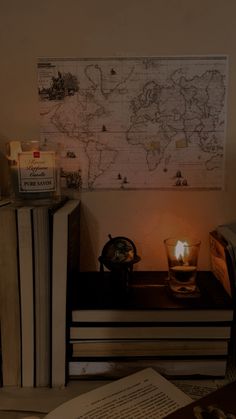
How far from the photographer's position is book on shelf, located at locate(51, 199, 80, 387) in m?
0.61

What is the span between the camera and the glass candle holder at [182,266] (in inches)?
27.6

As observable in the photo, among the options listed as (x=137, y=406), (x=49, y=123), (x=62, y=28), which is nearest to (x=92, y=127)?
(x=49, y=123)

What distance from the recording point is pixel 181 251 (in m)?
0.74

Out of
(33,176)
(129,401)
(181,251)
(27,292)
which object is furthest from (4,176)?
(129,401)

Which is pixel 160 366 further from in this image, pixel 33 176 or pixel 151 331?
pixel 33 176

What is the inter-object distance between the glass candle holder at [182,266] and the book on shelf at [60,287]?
206 millimetres

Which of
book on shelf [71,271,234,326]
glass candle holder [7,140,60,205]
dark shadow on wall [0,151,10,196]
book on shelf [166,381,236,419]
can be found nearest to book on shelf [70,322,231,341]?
book on shelf [71,271,234,326]

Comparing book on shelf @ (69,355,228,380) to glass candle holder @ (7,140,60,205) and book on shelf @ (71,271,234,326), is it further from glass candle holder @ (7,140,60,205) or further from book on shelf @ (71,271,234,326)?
glass candle holder @ (7,140,60,205)

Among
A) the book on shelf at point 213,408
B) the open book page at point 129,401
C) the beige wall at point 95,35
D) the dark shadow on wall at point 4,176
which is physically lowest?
the open book page at point 129,401

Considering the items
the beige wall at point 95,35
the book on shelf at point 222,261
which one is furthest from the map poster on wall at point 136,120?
the book on shelf at point 222,261

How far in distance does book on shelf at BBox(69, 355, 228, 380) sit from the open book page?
3cm

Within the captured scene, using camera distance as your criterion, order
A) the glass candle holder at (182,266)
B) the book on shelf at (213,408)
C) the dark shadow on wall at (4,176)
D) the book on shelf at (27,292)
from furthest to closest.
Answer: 1. the dark shadow on wall at (4,176)
2. the glass candle holder at (182,266)
3. the book on shelf at (27,292)
4. the book on shelf at (213,408)

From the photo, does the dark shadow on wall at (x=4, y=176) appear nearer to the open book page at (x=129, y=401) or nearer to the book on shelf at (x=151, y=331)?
the book on shelf at (x=151, y=331)

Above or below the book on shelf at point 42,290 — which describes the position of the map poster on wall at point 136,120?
above
